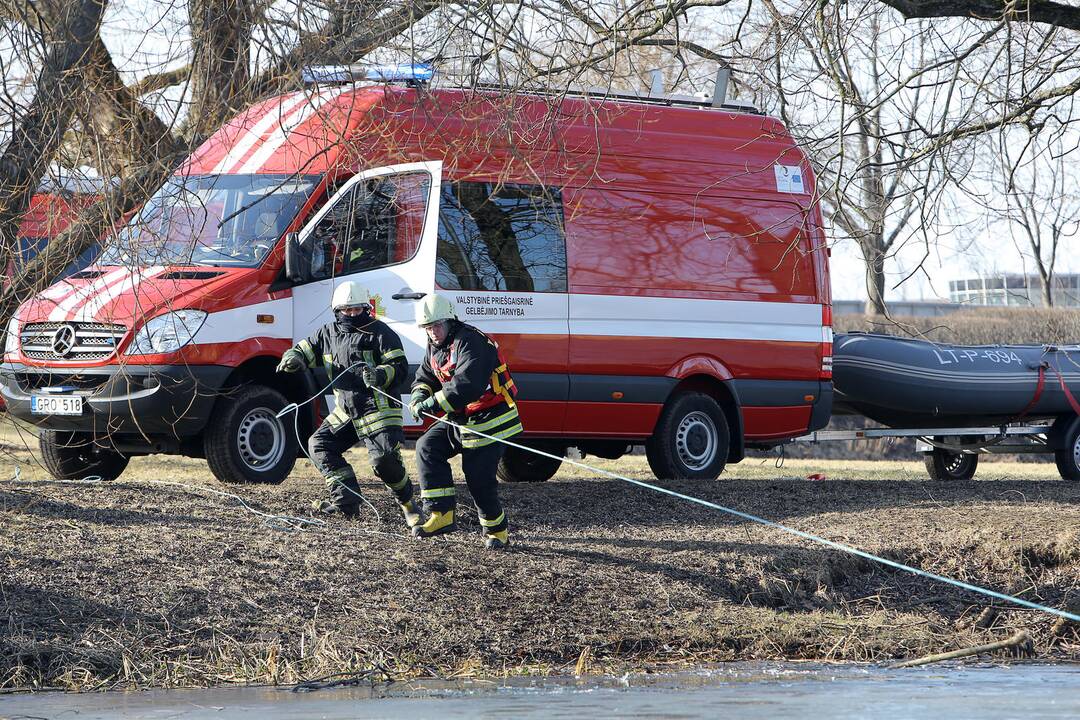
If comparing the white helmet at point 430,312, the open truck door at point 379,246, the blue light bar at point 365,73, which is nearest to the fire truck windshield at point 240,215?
the open truck door at point 379,246

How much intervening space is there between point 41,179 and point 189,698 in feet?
12.1

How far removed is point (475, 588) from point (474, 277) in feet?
12.3

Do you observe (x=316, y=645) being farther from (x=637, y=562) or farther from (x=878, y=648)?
(x=878, y=648)

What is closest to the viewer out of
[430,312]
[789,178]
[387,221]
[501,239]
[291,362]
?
[430,312]

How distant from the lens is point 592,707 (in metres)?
6.16

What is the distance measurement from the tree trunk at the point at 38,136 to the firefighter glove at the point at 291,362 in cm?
176

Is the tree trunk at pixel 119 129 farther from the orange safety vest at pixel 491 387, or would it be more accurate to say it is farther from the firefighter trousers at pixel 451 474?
the firefighter trousers at pixel 451 474

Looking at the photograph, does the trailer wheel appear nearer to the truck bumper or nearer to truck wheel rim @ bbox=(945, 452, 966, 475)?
truck wheel rim @ bbox=(945, 452, 966, 475)

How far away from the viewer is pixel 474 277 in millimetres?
11383

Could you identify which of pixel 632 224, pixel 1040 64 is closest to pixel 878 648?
pixel 1040 64


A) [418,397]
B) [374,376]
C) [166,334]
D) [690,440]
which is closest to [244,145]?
[166,334]

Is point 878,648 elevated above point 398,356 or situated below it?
below

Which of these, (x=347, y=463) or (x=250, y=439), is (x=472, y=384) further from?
(x=250, y=439)

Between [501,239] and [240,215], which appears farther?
[501,239]
